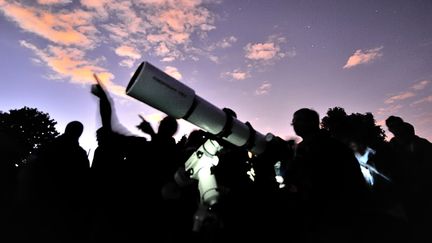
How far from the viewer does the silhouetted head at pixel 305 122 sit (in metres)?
3.35

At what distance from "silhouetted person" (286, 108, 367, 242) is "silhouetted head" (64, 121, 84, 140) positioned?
3.17m

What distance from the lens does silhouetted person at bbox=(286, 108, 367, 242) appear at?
2867 millimetres

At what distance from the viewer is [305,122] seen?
11.1ft

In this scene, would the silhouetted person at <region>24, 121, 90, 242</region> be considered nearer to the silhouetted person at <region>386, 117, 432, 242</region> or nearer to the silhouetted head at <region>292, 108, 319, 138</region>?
the silhouetted head at <region>292, 108, 319, 138</region>

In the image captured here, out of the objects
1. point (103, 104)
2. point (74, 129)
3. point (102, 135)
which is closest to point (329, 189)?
point (103, 104)

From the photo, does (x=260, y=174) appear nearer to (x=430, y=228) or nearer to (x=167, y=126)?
(x=167, y=126)

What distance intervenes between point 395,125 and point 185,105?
460cm

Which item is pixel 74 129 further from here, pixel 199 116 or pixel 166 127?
pixel 199 116

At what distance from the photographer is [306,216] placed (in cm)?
301

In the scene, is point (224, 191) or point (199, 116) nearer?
point (224, 191)

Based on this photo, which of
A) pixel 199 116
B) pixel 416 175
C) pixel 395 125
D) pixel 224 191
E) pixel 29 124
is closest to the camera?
pixel 224 191

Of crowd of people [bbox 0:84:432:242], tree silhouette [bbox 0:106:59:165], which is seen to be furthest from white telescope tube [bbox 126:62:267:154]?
tree silhouette [bbox 0:106:59:165]

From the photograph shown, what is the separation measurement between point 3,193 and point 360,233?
4.78m

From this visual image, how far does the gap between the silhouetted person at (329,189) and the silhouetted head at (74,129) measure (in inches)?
125
